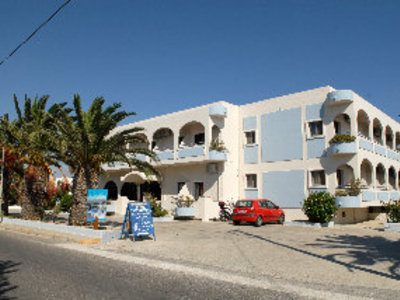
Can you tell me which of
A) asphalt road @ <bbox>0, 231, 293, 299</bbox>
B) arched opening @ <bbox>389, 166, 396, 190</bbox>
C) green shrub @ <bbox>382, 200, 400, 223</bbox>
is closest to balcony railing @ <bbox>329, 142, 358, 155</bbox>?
green shrub @ <bbox>382, 200, 400, 223</bbox>

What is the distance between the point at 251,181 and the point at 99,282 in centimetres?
1994

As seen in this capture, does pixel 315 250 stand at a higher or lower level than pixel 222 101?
lower

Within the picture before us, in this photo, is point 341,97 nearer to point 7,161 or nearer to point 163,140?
point 163,140

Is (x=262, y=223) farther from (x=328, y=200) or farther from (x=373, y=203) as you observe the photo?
(x=373, y=203)

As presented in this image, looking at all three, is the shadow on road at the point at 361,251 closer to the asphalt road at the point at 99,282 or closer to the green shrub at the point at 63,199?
the asphalt road at the point at 99,282

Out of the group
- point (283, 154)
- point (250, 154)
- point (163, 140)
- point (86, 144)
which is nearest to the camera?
point (86, 144)

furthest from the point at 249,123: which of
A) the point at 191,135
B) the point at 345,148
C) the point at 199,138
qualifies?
the point at 345,148

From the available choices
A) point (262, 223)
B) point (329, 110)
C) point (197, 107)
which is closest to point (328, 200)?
point (262, 223)

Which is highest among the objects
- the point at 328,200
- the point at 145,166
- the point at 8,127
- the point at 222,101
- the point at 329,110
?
the point at 222,101

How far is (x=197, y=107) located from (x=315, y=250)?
57.2 ft

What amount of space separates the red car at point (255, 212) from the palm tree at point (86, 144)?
707 centimetres

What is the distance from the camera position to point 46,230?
16891mm

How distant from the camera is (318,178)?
2234 centimetres

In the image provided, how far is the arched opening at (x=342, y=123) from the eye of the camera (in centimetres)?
2223
